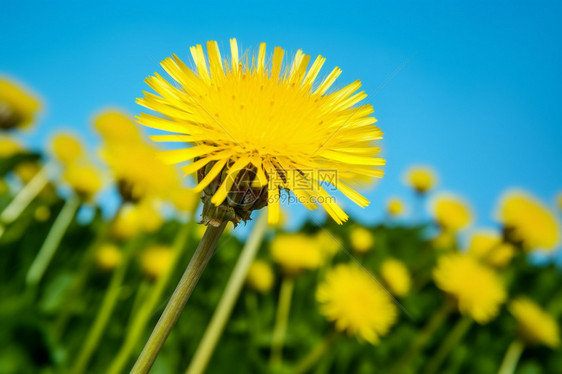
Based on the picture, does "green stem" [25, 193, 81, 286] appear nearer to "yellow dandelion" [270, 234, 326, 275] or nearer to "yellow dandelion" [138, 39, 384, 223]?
"yellow dandelion" [270, 234, 326, 275]

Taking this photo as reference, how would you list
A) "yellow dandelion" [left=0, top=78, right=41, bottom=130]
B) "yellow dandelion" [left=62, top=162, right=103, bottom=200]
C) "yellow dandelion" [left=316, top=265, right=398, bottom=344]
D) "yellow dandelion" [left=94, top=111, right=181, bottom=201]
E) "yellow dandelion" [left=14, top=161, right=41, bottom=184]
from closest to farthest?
1. "yellow dandelion" [left=94, top=111, right=181, bottom=201]
2. "yellow dandelion" [left=316, top=265, right=398, bottom=344]
3. "yellow dandelion" [left=62, top=162, right=103, bottom=200]
4. "yellow dandelion" [left=14, top=161, right=41, bottom=184]
5. "yellow dandelion" [left=0, top=78, right=41, bottom=130]

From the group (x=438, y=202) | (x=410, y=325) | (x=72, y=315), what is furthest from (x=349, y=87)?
(x=438, y=202)

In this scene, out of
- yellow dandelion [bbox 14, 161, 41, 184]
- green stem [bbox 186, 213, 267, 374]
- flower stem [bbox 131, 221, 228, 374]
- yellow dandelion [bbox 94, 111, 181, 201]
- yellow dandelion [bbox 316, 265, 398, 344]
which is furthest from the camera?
yellow dandelion [bbox 14, 161, 41, 184]

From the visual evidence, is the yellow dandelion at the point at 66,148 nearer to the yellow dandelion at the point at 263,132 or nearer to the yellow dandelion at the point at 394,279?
the yellow dandelion at the point at 394,279

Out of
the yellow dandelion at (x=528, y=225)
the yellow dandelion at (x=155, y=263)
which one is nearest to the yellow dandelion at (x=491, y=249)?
the yellow dandelion at (x=528, y=225)

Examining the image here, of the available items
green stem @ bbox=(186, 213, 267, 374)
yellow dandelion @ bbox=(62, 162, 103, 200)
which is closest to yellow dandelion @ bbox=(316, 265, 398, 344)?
green stem @ bbox=(186, 213, 267, 374)

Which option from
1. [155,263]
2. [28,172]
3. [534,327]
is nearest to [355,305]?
[155,263]
